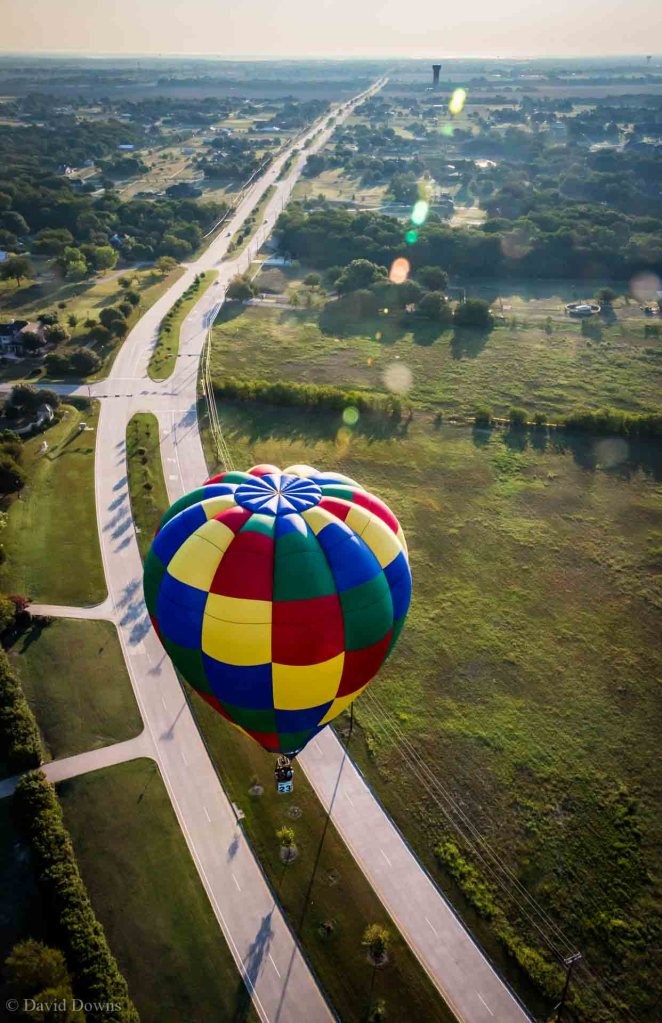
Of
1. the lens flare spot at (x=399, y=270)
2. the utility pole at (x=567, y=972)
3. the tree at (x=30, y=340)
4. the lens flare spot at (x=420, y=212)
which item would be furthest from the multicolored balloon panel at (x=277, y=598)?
the lens flare spot at (x=420, y=212)

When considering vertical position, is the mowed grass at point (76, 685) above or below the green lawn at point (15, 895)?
above

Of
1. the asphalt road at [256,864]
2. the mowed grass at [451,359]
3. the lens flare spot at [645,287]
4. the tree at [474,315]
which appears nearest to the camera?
the asphalt road at [256,864]

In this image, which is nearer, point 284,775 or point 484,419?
point 284,775

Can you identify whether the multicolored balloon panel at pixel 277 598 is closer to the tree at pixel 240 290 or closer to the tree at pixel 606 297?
the tree at pixel 240 290

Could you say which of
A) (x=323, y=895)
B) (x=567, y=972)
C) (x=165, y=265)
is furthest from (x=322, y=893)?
(x=165, y=265)

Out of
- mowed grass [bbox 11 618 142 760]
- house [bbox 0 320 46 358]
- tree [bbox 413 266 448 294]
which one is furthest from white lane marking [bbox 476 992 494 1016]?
tree [bbox 413 266 448 294]

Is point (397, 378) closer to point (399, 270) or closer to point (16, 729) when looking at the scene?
point (399, 270)

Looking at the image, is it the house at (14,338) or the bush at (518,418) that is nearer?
the bush at (518,418)
